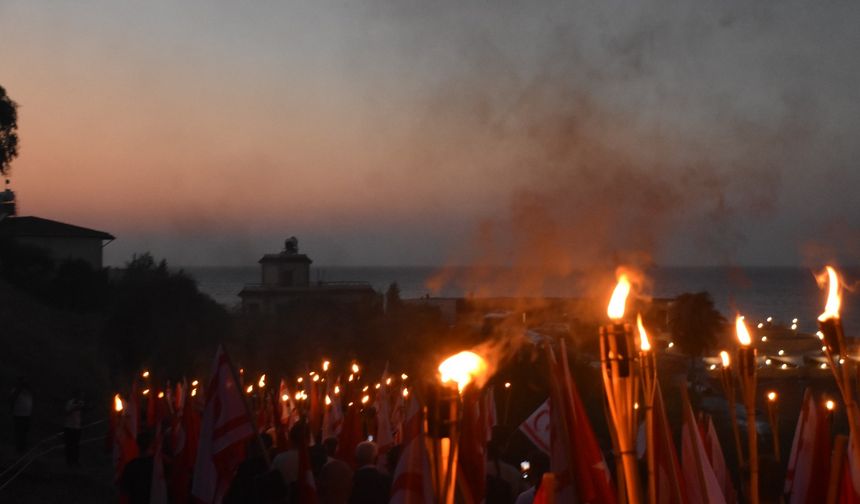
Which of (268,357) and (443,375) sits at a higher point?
(443,375)

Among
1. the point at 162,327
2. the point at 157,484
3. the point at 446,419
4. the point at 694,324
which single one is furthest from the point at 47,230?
the point at 446,419

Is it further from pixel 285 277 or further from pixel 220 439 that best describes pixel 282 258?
pixel 220 439

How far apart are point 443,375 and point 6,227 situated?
45383 millimetres

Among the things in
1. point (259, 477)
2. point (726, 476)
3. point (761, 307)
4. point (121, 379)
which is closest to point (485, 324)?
point (121, 379)

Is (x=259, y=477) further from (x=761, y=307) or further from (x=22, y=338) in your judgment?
(x=761, y=307)

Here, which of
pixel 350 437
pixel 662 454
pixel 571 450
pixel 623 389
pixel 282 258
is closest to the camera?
pixel 623 389

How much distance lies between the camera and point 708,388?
37.2 m

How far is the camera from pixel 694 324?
136 ft

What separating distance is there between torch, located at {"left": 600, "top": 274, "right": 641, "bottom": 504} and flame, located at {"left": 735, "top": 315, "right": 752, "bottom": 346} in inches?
73.6

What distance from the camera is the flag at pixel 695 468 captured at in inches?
261

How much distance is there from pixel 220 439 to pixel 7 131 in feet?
112

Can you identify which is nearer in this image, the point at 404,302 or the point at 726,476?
the point at 726,476

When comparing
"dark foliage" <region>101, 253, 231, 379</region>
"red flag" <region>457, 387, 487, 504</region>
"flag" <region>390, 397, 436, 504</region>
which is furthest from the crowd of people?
"dark foliage" <region>101, 253, 231, 379</region>

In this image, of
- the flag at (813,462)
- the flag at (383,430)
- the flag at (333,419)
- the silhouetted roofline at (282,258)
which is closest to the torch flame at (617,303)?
the flag at (813,462)
